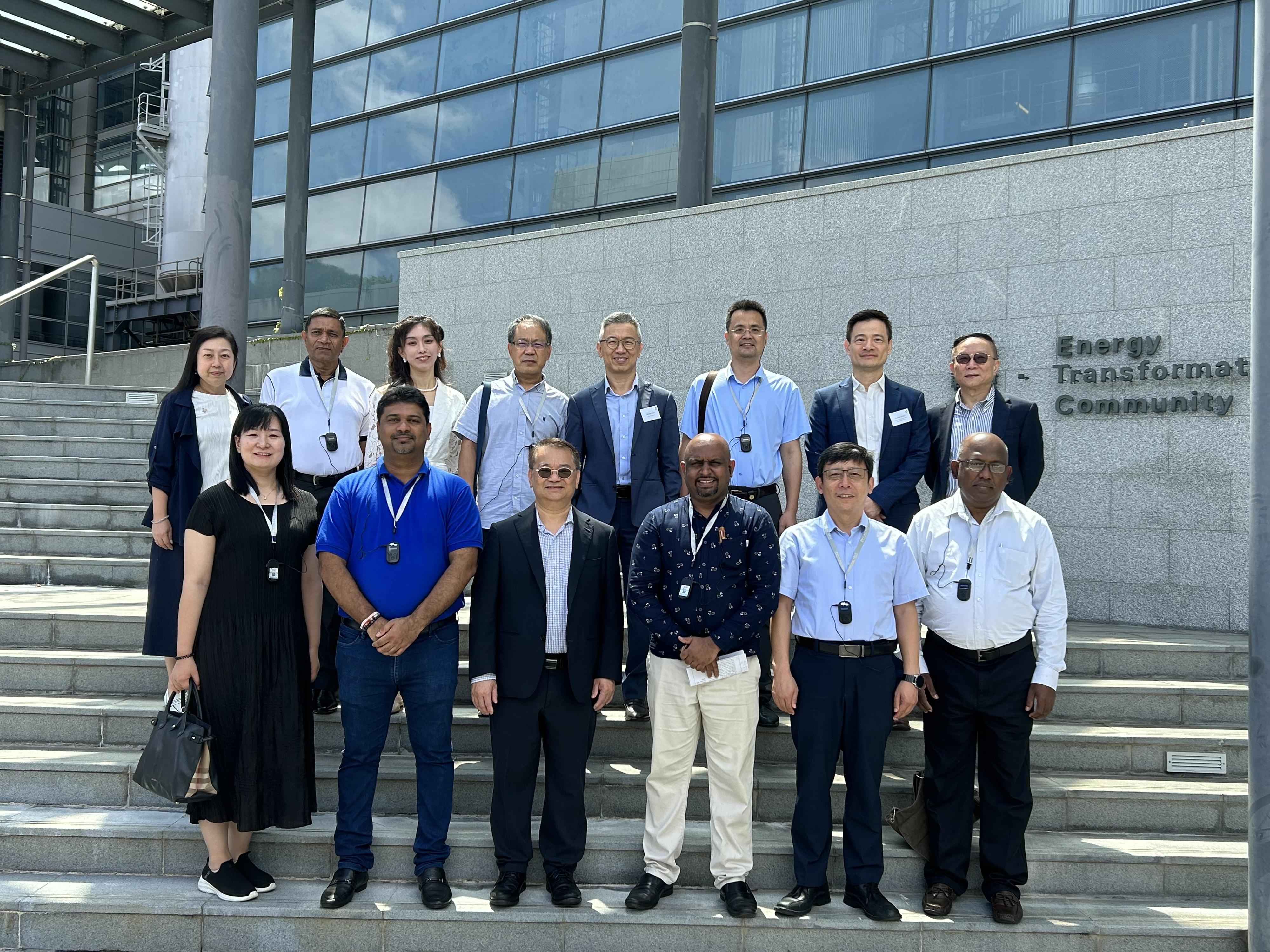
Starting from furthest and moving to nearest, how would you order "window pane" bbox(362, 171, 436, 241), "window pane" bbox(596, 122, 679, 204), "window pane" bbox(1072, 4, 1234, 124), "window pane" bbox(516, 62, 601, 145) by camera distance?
"window pane" bbox(362, 171, 436, 241), "window pane" bbox(516, 62, 601, 145), "window pane" bbox(596, 122, 679, 204), "window pane" bbox(1072, 4, 1234, 124)

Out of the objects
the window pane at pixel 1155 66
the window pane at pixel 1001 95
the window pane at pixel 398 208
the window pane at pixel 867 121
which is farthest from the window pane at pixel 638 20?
the window pane at pixel 1155 66

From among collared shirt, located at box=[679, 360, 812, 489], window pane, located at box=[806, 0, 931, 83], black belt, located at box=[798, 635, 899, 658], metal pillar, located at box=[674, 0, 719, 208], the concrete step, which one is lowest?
the concrete step

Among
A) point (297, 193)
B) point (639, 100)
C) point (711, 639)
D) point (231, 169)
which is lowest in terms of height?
point (711, 639)

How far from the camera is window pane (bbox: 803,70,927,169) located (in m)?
12.1

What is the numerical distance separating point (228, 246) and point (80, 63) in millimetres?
10756

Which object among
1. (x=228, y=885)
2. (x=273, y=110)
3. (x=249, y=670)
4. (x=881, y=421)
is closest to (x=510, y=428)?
(x=249, y=670)

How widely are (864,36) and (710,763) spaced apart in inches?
443

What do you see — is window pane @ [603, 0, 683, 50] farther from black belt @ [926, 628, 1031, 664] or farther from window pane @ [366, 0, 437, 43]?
black belt @ [926, 628, 1031, 664]

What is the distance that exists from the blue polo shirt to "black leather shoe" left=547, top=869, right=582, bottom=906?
122 cm

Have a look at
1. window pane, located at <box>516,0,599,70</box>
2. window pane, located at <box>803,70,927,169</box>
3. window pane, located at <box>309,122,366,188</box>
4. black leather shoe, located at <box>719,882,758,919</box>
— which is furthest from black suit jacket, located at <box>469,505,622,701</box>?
window pane, located at <box>309,122,366,188</box>

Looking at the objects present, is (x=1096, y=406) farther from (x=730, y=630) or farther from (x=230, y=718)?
(x=230, y=718)

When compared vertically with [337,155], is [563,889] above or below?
below

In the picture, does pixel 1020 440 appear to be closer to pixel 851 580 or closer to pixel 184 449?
pixel 851 580

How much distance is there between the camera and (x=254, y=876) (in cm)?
421
